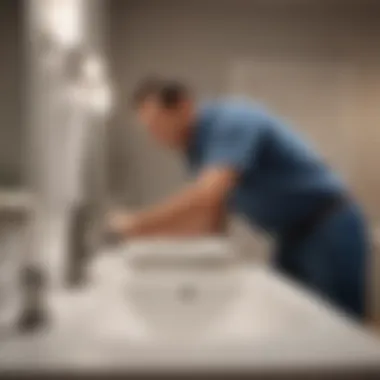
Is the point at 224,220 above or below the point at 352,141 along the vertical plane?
below

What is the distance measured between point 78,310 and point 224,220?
32 centimetres

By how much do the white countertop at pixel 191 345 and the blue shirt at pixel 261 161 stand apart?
0.18m

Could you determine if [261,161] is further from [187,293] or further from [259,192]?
[187,293]

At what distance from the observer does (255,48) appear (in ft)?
3.83

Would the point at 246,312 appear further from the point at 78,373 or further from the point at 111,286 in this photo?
the point at 78,373

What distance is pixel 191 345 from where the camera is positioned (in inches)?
32.4

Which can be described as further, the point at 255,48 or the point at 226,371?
the point at 255,48

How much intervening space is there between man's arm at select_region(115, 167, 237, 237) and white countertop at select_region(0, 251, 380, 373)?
160 millimetres

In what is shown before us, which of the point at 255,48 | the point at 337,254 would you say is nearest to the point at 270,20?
the point at 255,48

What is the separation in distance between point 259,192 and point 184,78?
→ 0.23 metres

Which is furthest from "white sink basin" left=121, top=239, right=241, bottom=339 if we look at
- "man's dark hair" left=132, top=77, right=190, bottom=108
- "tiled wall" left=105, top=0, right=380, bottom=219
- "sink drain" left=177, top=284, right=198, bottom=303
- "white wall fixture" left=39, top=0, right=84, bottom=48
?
"white wall fixture" left=39, top=0, right=84, bottom=48

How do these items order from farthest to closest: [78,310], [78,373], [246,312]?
[246,312] → [78,310] → [78,373]

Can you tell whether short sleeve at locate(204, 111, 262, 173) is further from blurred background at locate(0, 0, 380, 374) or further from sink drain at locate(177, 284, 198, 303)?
sink drain at locate(177, 284, 198, 303)

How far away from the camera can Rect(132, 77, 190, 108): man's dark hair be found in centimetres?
118
